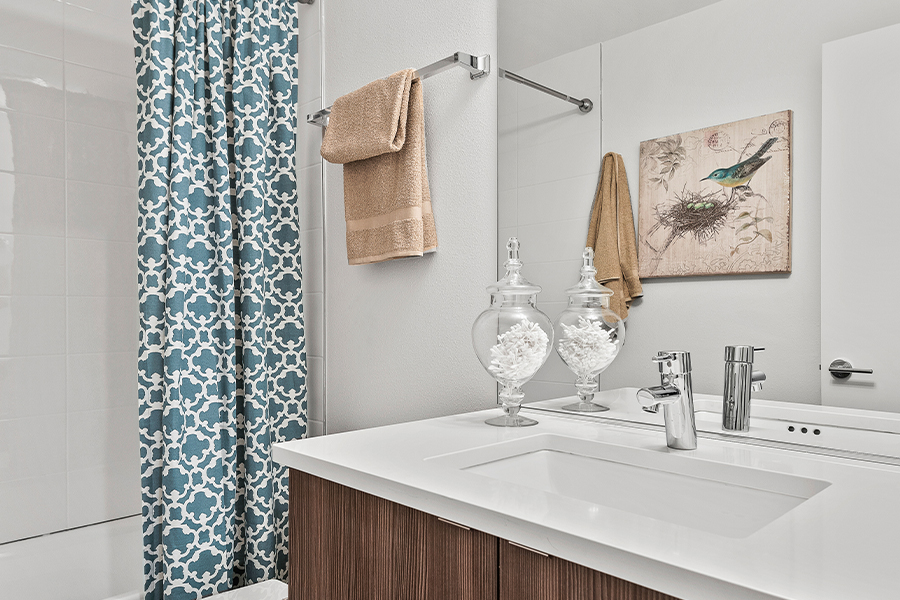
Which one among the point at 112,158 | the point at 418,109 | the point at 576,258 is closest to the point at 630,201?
Result: the point at 576,258

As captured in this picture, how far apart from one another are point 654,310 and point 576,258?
0.21 m

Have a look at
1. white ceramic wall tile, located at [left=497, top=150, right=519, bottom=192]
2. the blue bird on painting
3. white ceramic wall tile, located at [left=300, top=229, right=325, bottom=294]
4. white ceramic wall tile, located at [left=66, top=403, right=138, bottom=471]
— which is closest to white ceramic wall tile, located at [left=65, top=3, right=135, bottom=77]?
white ceramic wall tile, located at [left=300, top=229, right=325, bottom=294]

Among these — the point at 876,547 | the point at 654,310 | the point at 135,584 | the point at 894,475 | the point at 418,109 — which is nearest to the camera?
the point at 876,547

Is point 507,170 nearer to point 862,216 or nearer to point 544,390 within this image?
point 544,390

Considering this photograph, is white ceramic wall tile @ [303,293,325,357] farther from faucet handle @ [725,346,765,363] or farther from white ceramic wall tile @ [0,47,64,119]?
faucet handle @ [725,346,765,363]

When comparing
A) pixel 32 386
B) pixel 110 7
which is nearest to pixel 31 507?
pixel 32 386

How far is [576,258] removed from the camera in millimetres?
1285

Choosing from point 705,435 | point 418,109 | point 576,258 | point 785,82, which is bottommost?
point 705,435

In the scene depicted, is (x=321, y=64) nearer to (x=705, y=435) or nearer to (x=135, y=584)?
(x=705, y=435)

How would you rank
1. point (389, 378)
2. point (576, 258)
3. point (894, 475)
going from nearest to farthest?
1. point (894, 475)
2. point (576, 258)
3. point (389, 378)

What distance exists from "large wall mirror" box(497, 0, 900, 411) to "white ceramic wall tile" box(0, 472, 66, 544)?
1.58 m

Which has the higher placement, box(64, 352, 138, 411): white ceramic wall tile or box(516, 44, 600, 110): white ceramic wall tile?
box(516, 44, 600, 110): white ceramic wall tile

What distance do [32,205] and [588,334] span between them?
1.76 metres

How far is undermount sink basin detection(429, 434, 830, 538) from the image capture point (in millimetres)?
828
